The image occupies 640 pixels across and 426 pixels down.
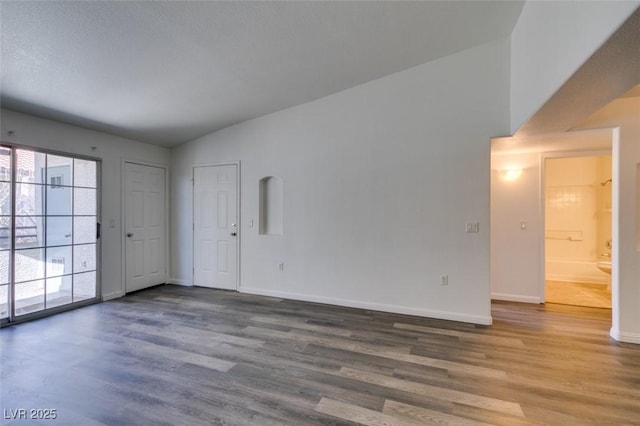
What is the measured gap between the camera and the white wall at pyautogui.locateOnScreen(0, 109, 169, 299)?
359cm

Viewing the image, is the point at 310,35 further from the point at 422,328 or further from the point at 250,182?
the point at 422,328

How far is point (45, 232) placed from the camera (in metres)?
3.52

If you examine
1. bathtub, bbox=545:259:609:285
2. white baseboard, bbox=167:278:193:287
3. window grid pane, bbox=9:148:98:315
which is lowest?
white baseboard, bbox=167:278:193:287

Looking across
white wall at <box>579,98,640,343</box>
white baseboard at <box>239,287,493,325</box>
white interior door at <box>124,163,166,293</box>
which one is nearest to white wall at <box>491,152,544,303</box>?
white wall at <box>579,98,640,343</box>

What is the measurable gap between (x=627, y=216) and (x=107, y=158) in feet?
21.5

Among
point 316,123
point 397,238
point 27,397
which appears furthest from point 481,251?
point 27,397

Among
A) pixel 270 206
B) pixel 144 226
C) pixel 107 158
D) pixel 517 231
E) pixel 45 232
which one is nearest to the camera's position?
pixel 45 232

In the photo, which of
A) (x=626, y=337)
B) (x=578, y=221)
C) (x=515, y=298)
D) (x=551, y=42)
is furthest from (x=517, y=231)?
(x=551, y=42)

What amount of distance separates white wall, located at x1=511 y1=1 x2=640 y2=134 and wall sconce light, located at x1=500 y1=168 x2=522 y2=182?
1.25 m

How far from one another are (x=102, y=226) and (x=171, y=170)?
4.85 ft

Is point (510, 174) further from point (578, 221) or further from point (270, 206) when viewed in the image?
point (270, 206)

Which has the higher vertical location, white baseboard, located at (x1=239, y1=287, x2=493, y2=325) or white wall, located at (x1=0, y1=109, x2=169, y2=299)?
white wall, located at (x1=0, y1=109, x2=169, y2=299)

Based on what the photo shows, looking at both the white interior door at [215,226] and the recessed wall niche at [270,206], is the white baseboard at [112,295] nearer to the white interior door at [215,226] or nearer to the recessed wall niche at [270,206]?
the white interior door at [215,226]

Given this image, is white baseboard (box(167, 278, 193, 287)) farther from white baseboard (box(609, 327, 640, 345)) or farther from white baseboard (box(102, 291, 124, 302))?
white baseboard (box(609, 327, 640, 345))
